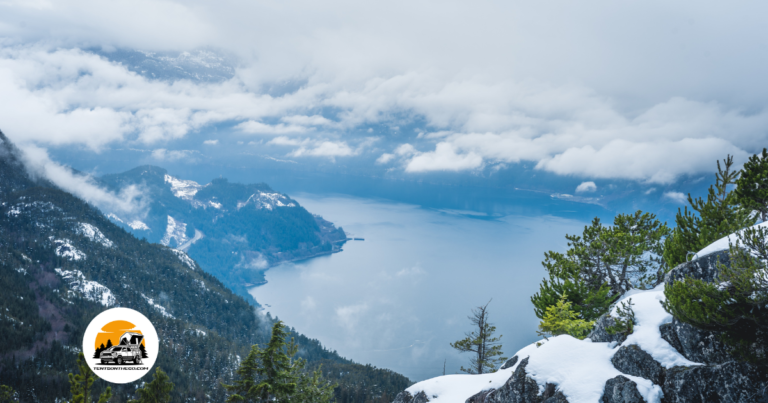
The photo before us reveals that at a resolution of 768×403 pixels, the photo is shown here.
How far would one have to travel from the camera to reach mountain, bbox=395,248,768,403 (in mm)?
13857

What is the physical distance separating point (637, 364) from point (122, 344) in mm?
26490

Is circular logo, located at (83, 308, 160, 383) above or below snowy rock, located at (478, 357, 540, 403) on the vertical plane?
above

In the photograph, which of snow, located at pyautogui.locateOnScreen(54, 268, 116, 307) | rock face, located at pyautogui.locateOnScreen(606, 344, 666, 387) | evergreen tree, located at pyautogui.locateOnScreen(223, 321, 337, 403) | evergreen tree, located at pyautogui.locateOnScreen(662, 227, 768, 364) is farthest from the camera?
snow, located at pyautogui.locateOnScreen(54, 268, 116, 307)

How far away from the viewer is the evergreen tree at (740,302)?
488 inches

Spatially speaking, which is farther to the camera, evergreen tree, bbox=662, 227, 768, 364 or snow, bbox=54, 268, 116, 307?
snow, bbox=54, 268, 116, 307

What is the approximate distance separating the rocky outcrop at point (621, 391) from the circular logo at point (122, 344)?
22840mm

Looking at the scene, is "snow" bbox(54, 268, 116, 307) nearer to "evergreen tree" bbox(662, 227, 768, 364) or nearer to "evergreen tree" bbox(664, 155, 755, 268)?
"evergreen tree" bbox(664, 155, 755, 268)

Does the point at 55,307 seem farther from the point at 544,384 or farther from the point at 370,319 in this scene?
the point at 544,384

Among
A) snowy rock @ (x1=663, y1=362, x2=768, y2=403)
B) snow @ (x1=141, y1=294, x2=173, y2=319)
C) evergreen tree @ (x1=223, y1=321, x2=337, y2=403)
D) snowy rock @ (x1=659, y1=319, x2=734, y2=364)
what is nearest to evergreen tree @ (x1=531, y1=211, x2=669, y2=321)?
snowy rock @ (x1=659, y1=319, x2=734, y2=364)

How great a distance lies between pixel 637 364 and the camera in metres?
16.6

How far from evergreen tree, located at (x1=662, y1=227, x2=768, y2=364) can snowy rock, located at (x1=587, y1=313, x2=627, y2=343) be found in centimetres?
497

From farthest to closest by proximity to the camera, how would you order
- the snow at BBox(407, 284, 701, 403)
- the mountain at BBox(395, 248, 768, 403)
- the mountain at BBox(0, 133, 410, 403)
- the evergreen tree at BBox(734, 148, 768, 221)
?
the mountain at BBox(0, 133, 410, 403), the evergreen tree at BBox(734, 148, 768, 221), the snow at BBox(407, 284, 701, 403), the mountain at BBox(395, 248, 768, 403)

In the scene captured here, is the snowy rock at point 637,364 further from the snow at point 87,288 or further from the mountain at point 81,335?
the snow at point 87,288

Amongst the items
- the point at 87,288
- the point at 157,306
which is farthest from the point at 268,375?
the point at 87,288
